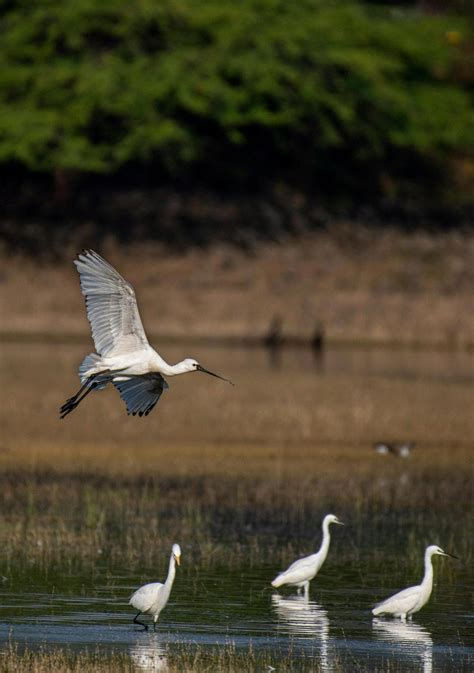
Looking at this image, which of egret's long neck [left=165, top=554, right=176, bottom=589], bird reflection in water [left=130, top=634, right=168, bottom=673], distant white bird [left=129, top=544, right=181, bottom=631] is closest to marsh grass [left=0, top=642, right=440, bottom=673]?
bird reflection in water [left=130, top=634, right=168, bottom=673]

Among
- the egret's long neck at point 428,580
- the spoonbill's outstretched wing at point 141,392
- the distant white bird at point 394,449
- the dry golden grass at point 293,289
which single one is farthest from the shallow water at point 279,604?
the dry golden grass at point 293,289

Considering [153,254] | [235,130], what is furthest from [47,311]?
[235,130]

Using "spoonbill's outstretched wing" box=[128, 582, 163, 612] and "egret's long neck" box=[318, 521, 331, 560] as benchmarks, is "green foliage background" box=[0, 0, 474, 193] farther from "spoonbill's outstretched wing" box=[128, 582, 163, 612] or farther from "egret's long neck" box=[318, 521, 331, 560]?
"spoonbill's outstretched wing" box=[128, 582, 163, 612]

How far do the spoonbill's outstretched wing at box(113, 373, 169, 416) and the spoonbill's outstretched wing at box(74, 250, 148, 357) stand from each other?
1.42 ft

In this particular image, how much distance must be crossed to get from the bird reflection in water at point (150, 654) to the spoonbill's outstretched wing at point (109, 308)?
2.62 m

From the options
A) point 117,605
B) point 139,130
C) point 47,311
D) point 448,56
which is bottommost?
point 117,605

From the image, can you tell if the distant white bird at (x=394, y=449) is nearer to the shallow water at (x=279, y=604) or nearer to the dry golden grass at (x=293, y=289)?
the shallow water at (x=279, y=604)

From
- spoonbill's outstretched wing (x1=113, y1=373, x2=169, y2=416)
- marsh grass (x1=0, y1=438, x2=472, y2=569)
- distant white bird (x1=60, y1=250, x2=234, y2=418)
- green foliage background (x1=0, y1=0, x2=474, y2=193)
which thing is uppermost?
green foliage background (x1=0, y1=0, x2=474, y2=193)

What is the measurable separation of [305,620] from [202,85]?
96.1ft

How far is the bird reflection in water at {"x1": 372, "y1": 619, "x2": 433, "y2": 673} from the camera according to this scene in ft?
36.6

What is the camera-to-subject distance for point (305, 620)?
40.1 feet

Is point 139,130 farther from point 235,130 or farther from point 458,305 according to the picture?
point 458,305

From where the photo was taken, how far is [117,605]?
490 inches

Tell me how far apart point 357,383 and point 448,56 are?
61.8 ft
